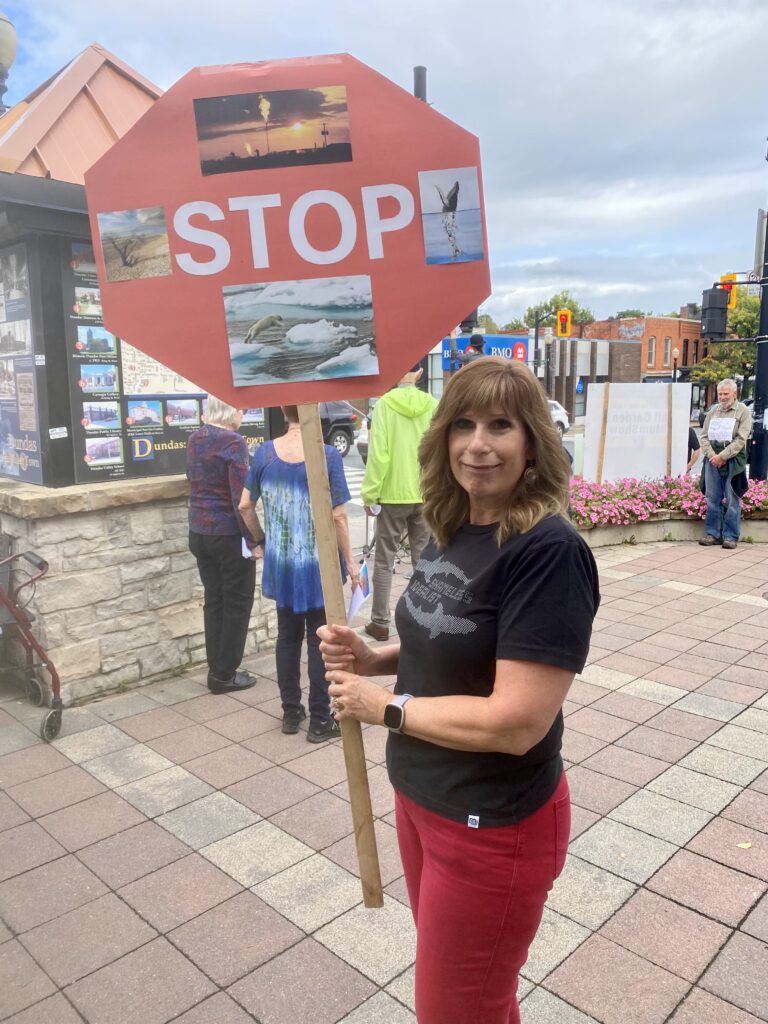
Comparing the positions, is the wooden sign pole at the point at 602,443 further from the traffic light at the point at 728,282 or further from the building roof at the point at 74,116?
the building roof at the point at 74,116

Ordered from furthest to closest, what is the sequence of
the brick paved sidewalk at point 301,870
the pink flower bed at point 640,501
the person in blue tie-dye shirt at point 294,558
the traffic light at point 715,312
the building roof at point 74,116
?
the traffic light at point 715,312, the pink flower bed at point 640,501, the building roof at point 74,116, the person in blue tie-dye shirt at point 294,558, the brick paved sidewalk at point 301,870

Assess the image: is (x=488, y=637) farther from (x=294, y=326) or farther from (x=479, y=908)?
(x=294, y=326)

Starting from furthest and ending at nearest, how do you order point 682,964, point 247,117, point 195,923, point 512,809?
point 195,923 < point 682,964 < point 247,117 < point 512,809

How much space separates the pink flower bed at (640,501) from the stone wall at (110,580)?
519 cm

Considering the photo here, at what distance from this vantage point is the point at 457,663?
163 cm

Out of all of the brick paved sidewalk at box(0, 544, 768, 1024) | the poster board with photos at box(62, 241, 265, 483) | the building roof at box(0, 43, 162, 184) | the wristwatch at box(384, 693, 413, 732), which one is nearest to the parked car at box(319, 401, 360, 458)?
the poster board with photos at box(62, 241, 265, 483)

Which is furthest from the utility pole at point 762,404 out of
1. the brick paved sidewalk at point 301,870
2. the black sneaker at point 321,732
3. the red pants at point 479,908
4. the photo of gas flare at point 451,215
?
the red pants at point 479,908

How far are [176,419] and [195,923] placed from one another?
10.8 ft

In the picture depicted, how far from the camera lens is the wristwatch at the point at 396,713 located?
1647mm

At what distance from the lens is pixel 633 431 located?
1063 cm

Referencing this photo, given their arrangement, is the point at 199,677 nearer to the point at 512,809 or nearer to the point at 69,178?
the point at 69,178

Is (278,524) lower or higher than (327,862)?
higher

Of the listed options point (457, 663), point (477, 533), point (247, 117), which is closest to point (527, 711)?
point (457, 663)

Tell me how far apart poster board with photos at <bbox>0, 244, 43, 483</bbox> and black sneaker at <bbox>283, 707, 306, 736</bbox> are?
2.04 metres
